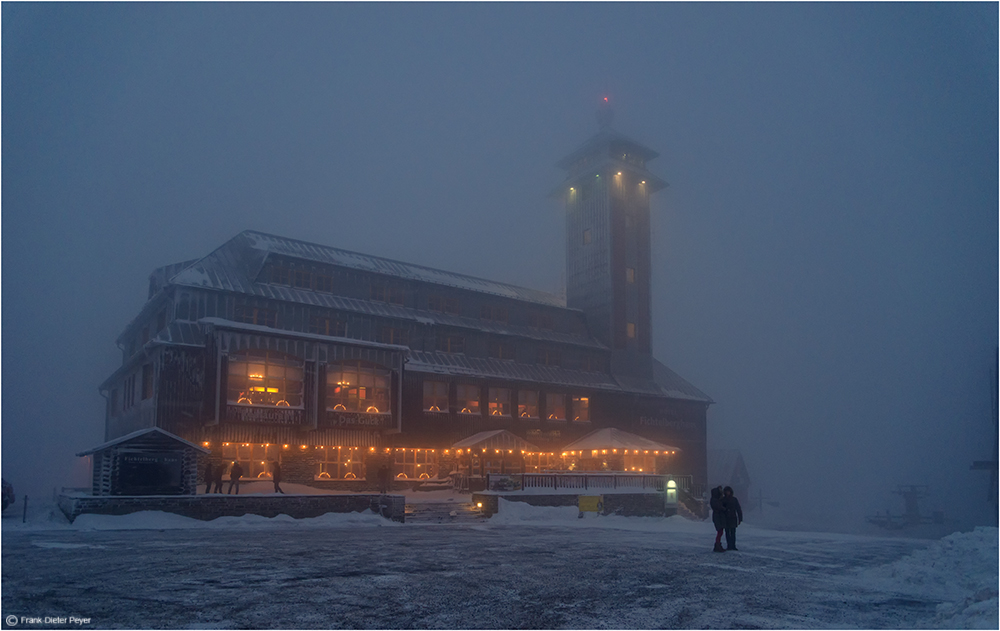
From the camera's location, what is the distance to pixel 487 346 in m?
49.4

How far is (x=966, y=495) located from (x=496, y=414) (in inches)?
5035

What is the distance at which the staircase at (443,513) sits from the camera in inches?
1156

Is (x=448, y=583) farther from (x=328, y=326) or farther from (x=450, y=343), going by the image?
(x=450, y=343)

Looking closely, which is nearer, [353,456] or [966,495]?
[353,456]

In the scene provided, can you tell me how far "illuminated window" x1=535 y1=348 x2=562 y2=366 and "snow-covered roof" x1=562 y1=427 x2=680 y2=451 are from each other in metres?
5.94

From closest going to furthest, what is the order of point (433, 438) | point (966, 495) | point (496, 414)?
point (433, 438) < point (496, 414) < point (966, 495)

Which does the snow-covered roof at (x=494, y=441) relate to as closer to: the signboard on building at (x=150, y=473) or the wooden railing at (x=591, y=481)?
the wooden railing at (x=591, y=481)

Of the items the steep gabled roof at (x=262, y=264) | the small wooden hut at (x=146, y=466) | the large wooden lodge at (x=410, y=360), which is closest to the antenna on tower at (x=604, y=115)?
the large wooden lodge at (x=410, y=360)

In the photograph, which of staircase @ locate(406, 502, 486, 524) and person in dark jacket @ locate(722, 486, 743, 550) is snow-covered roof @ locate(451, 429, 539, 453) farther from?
person in dark jacket @ locate(722, 486, 743, 550)

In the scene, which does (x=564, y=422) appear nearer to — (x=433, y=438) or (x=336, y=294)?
(x=433, y=438)

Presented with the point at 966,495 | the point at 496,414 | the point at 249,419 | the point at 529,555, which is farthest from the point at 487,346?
the point at 966,495

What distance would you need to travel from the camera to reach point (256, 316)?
39719mm

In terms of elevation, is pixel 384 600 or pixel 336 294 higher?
pixel 336 294

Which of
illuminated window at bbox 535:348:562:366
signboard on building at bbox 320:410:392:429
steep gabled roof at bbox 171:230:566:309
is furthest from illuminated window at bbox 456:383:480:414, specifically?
steep gabled roof at bbox 171:230:566:309
